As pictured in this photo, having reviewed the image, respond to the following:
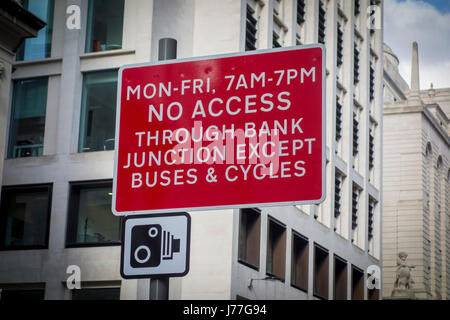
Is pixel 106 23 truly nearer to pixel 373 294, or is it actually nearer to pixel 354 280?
pixel 354 280

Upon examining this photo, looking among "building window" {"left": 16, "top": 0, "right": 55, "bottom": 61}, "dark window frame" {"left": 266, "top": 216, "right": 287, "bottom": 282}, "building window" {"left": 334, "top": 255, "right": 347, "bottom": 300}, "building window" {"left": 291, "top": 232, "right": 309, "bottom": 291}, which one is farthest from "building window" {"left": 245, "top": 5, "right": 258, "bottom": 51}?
"building window" {"left": 334, "top": 255, "right": 347, "bottom": 300}

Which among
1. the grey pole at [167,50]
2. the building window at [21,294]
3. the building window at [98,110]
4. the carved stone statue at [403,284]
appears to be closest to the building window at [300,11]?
the building window at [98,110]

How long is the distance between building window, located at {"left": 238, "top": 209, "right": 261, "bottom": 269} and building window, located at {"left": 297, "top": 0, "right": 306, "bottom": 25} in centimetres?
1131

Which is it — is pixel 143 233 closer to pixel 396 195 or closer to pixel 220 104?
pixel 220 104

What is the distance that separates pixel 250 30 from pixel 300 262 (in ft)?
34.5

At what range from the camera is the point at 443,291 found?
80.8 m

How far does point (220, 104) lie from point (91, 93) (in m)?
26.5

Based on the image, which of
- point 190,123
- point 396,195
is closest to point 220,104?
point 190,123

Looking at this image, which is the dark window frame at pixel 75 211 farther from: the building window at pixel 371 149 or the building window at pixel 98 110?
the building window at pixel 371 149

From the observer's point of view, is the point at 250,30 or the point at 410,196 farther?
the point at 410,196

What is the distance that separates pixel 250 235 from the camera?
3428 centimetres

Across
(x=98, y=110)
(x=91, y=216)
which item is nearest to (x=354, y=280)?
(x=91, y=216)

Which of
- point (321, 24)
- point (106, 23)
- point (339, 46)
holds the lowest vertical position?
point (106, 23)

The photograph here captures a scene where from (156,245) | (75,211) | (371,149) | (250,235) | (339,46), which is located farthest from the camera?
(371,149)
